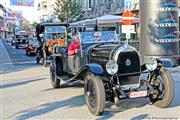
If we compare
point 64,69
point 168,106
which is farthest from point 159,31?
point 168,106

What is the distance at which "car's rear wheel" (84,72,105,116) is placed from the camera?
8.23 m

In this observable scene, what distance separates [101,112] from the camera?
8281 millimetres

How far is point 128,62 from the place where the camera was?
918 cm

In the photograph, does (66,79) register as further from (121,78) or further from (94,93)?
(94,93)

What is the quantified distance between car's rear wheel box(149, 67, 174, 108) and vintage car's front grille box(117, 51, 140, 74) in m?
0.50

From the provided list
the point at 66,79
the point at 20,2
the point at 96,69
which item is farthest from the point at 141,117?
the point at 20,2

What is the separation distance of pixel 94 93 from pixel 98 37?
324cm

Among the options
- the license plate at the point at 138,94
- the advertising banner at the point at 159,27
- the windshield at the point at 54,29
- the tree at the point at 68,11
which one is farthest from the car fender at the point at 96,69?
the tree at the point at 68,11

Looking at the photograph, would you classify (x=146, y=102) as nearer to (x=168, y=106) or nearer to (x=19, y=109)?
(x=168, y=106)

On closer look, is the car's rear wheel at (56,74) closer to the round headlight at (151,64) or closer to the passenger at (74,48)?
the passenger at (74,48)

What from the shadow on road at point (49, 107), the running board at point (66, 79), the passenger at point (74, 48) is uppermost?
the passenger at point (74, 48)

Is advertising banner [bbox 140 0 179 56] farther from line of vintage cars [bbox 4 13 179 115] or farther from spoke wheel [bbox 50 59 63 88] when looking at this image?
line of vintage cars [bbox 4 13 179 115]

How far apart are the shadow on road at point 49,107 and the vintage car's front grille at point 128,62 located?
4.55ft

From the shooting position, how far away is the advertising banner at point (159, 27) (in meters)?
17.4
